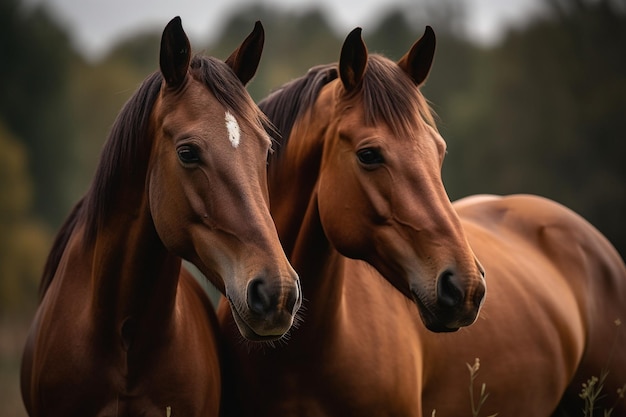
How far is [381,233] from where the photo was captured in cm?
374

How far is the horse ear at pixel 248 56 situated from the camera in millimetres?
3811

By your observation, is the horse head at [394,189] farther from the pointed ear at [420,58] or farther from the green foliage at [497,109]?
the green foliage at [497,109]

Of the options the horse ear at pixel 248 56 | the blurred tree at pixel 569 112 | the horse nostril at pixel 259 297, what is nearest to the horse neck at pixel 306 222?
the horse ear at pixel 248 56

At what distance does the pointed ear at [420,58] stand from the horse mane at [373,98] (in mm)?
75

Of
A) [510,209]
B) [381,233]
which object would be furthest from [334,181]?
[510,209]

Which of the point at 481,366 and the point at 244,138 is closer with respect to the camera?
the point at 244,138

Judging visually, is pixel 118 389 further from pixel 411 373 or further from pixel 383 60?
pixel 383 60

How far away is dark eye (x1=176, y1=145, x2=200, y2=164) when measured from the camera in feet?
11.0

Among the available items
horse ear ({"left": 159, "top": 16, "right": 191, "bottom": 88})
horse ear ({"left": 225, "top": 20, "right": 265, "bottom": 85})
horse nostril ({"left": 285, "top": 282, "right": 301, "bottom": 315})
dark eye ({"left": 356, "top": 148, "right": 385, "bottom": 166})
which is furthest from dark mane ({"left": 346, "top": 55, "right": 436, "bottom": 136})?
horse nostril ({"left": 285, "top": 282, "right": 301, "bottom": 315})

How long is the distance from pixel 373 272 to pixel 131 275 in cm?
141

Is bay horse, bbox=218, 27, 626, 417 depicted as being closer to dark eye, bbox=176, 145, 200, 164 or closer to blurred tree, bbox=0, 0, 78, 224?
dark eye, bbox=176, 145, 200, 164

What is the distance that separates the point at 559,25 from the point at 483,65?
10725mm

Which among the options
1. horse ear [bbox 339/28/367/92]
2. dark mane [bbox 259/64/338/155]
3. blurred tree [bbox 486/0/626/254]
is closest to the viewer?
horse ear [bbox 339/28/367/92]

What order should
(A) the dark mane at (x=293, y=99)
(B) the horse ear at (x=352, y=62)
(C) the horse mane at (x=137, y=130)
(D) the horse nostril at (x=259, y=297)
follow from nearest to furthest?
1. (D) the horse nostril at (x=259, y=297)
2. (C) the horse mane at (x=137, y=130)
3. (B) the horse ear at (x=352, y=62)
4. (A) the dark mane at (x=293, y=99)
